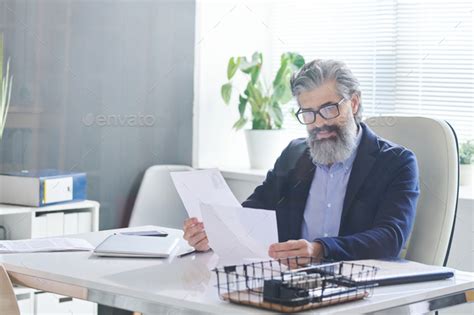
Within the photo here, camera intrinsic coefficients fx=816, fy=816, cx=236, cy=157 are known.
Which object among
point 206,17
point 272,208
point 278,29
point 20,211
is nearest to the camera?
point 272,208

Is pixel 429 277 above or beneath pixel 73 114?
beneath

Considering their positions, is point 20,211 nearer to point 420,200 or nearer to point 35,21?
point 35,21

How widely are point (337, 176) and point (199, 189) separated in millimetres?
411

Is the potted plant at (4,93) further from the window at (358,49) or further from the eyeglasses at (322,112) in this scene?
the eyeglasses at (322,112)

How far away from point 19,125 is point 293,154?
2.97 ft

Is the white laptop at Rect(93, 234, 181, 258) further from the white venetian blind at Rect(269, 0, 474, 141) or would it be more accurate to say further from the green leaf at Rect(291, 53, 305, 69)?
the green leaf at Rect(291, 53, 305, 69)

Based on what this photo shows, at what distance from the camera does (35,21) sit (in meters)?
2.54

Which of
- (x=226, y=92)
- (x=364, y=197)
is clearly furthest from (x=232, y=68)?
(x=364, y=197)

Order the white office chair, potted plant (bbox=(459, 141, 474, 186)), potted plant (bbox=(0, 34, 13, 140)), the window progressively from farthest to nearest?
the window, potted plant (bbox=(459, 141, 474, 186)), potted plant (bbox=(0, 34, 13, 140)), the white office chair

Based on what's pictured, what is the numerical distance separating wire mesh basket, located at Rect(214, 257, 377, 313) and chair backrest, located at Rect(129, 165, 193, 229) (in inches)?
53.3

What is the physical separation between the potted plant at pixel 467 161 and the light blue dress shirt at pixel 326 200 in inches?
28.3

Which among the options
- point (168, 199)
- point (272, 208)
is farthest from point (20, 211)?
point (272, 208)

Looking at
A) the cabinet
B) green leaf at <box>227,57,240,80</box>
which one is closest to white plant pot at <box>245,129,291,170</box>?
green leaf at <box>227,57,240,80</box>

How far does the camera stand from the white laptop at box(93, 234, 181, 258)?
172cm
